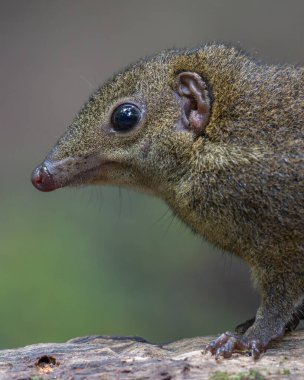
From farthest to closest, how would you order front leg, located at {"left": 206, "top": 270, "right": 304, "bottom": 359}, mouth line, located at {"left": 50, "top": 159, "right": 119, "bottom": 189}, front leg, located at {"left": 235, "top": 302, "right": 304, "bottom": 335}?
mouth line, located at {"left": 50, "top": 159, "right": 119, "bottom": 189} → front leg, located at {"left": 235, "top": 302, "right": 304, "bottom": 335} → front leg, located at {"left": 206, "top": 270, "right": 304, "bottom": 359}

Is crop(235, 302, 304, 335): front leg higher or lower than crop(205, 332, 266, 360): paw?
higher

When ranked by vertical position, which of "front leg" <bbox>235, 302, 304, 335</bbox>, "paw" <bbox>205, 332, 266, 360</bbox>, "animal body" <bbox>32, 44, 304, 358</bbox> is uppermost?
"animal body" <bbox>32, 44, 304, 358</bbox>

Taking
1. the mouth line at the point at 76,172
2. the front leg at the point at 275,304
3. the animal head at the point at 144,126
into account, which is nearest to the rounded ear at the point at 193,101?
the animal head at the point at 144,126

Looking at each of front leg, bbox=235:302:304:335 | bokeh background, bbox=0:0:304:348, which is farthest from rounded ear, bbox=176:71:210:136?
front leg, bbox=235:302:304:335

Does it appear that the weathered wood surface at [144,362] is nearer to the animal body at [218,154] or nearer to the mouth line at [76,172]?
the animal body at [218,154]

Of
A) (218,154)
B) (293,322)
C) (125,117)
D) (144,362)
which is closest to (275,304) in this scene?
(293,322)

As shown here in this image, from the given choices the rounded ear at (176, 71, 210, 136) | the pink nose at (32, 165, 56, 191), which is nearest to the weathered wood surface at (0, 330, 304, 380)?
the pink nose at (32, 165, 56, 191)

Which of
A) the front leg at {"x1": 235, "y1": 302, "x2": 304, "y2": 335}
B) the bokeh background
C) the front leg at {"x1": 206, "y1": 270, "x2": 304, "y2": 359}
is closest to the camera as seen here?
the front leg at {"x1": 206, "y1": 270, "x2": 304, "y2": 359}

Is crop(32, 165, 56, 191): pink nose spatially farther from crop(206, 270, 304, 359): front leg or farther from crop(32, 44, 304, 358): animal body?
crop(206, 270, 304, 359): front leg

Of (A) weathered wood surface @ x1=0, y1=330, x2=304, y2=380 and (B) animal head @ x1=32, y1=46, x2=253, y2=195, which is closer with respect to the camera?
(A) weathered wood surface @ x1=0, y1=330, x2=304, y2=380
